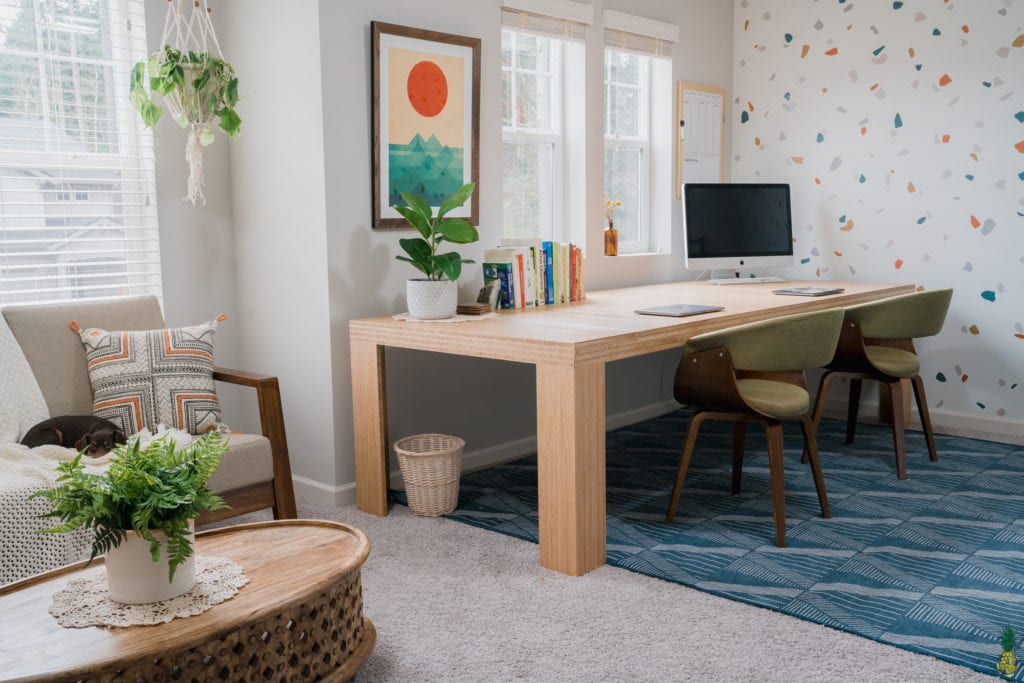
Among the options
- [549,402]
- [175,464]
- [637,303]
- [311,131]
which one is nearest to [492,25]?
[311,131]

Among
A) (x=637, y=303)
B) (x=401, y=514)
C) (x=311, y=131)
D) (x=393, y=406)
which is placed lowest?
(x=401, y=514)

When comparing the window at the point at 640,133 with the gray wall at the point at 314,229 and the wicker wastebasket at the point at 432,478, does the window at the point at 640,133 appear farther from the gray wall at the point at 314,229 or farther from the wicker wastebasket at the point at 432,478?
the wicker wastebasket at the point at 432,478

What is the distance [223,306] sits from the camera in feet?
11.7

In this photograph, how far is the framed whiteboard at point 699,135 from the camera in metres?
4.68

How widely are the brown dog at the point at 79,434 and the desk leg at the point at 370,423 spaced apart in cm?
78

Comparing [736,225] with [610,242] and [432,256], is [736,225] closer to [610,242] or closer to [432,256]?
[610,242]

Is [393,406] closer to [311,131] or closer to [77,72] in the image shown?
[311,131]

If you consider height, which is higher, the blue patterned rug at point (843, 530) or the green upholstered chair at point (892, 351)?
the green upholstered chair at point (892, 351)

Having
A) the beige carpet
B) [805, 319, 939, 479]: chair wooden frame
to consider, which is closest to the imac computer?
[805, 319, 939, 479]: chair wooden frame

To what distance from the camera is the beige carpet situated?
6.80 ft

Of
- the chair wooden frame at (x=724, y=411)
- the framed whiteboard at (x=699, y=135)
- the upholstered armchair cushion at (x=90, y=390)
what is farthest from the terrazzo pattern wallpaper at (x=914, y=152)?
the upholstered armchair cushion at (x=90, y=390)

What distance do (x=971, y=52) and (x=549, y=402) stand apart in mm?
2869

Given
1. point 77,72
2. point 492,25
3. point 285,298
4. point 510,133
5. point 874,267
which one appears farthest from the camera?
point 874,267

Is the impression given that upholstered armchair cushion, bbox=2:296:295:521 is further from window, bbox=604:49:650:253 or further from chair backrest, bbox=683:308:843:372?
window, bbox=604:49:650:253
